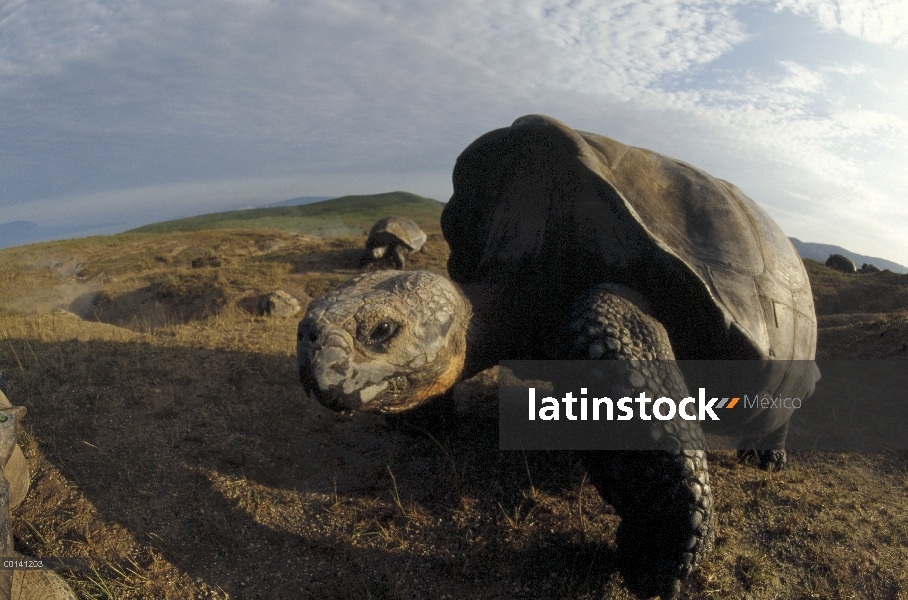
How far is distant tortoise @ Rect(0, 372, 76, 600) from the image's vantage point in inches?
86.7

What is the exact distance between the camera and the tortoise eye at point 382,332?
7.93ft

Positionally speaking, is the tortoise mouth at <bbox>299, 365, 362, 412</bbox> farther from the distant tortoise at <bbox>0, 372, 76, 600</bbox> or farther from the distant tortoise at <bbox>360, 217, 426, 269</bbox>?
the distant tortoise at <bbox>360, 217, 426, 269</bbox>

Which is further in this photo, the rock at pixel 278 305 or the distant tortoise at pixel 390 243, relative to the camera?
the distant tortoise at pixel 390 243

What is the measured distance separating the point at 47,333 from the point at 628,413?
5.79 m

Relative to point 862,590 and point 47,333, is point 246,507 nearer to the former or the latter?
point 862,590

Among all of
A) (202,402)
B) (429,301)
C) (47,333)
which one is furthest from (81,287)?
(429,301)

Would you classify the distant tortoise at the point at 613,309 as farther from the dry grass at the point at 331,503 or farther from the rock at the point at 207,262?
the rock at the point at 207,262

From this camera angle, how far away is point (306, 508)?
2.98 m

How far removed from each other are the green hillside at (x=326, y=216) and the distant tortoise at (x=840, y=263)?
3067 centimetres

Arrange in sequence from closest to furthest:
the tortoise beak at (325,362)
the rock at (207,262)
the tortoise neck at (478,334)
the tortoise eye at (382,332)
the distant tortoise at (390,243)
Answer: the tortoise beak at (325,362)
the tortoise eye at (382,332)
the tortoise neck at (478,334)
the rock at (207,262)
the distant tortoise at (390,243)

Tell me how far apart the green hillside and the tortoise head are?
37206 millimetres

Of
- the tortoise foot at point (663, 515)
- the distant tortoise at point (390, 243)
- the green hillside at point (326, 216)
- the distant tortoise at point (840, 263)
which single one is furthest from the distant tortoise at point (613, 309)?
the green hillside at point (326, 216)

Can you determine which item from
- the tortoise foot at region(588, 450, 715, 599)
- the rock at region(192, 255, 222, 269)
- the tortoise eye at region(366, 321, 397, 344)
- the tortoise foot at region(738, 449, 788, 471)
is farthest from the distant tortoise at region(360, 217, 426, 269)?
the tortoise foot at region(588, 450, 715, 599)

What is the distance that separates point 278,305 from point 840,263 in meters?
19.8
